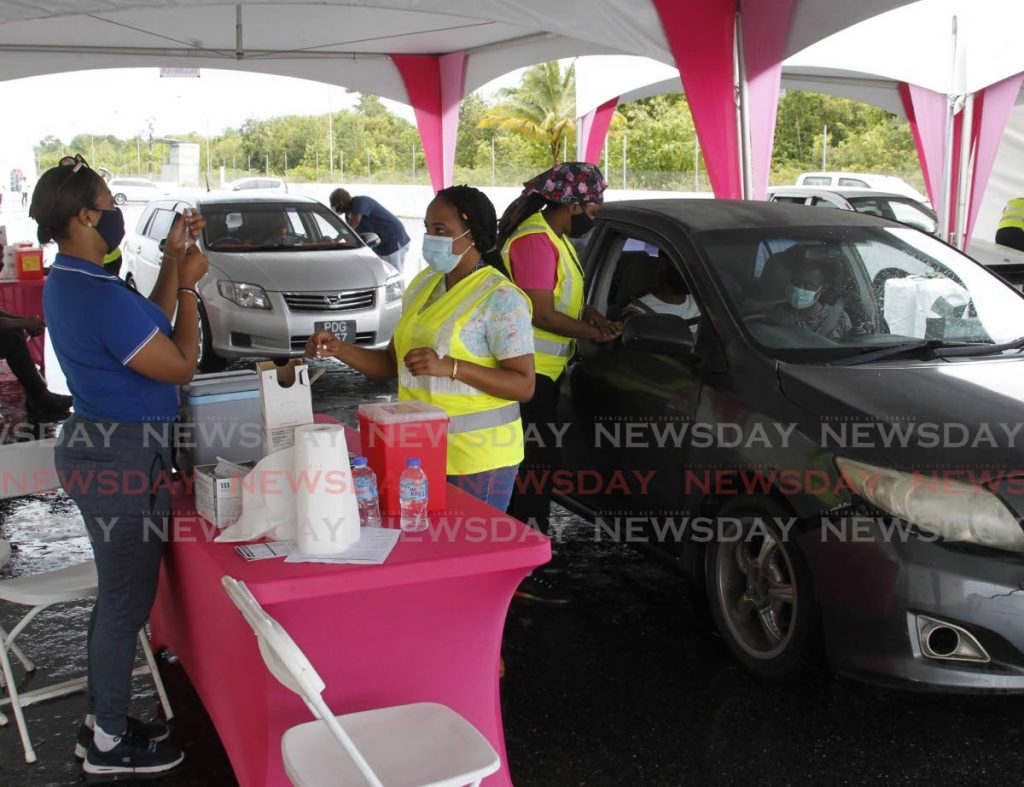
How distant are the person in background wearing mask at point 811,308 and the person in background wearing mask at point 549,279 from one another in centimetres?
72

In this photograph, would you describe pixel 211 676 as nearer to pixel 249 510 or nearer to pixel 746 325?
pixel 249 510

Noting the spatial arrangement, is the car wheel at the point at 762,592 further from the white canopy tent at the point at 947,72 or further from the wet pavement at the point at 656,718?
the white canopy tent at the point at 947,72

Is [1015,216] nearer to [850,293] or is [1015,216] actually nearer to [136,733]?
[850,293]

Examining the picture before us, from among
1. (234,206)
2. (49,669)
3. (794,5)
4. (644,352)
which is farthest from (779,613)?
(234,206)

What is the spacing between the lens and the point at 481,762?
87.4 inches

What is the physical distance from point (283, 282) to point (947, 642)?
23.6 feet

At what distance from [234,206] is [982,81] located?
10.2 metres

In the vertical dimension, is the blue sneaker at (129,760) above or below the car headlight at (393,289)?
below

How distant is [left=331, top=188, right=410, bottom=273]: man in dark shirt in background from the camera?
12.1m

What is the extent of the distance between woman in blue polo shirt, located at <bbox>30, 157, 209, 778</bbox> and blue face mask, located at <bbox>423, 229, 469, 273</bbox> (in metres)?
0.68

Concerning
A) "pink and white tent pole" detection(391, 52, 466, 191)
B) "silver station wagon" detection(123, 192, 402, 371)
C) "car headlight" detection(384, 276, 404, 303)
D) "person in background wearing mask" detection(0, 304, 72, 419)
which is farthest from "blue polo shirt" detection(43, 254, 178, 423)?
"pink and white tent pole" detection(391, 52, 466, 191)

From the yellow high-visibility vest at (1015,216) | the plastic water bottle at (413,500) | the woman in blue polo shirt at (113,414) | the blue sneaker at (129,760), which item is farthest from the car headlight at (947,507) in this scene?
the yellow high-visibility vest at (1015,216)

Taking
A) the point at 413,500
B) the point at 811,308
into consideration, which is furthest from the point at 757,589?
the point at 413,500

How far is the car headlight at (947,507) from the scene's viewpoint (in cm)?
297
